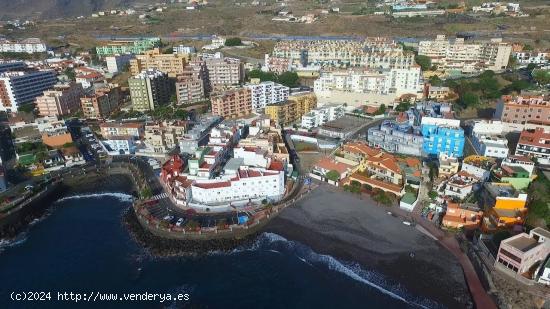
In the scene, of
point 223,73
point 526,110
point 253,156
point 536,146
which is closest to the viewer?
point 536,146

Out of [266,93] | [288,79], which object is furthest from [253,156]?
[288,79]

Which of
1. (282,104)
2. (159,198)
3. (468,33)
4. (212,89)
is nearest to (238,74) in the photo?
(212,89)

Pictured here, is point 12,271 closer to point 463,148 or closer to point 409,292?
point 409,292

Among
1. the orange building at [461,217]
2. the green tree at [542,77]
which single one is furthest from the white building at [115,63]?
the green tree at [542,77]

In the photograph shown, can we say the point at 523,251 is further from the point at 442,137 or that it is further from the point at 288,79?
the point at 288,79

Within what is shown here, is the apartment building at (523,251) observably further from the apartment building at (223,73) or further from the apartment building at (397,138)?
the apartment building at (223,73)

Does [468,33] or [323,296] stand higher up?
[468,33]
